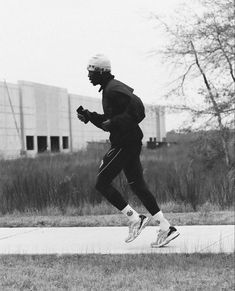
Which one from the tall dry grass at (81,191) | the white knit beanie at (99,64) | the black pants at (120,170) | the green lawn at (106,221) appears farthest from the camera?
the tall dry grass at (81,191)

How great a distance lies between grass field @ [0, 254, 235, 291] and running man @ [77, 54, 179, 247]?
0.41m

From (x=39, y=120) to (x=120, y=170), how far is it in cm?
5234

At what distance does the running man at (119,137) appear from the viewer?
549cm

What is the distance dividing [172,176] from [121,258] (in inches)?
243

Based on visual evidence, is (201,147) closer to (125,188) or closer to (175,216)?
(125,188)

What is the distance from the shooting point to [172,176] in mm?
11977

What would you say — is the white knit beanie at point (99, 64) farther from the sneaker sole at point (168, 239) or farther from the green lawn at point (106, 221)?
the green lawn at point (106, 221)

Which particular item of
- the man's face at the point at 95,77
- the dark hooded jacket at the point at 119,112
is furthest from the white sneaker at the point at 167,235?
the man's face at the point at 95,77

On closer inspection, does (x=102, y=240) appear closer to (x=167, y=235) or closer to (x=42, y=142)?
(x=167, y=235)

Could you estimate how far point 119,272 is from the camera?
5359 mm

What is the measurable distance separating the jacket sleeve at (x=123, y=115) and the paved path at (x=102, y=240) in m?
1.52

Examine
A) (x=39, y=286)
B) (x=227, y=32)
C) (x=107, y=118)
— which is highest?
(x=227, y=32)

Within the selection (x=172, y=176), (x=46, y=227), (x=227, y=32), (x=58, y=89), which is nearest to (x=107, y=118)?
(x=46, y=227)

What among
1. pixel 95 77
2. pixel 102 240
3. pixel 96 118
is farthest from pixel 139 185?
pixel 102 240
